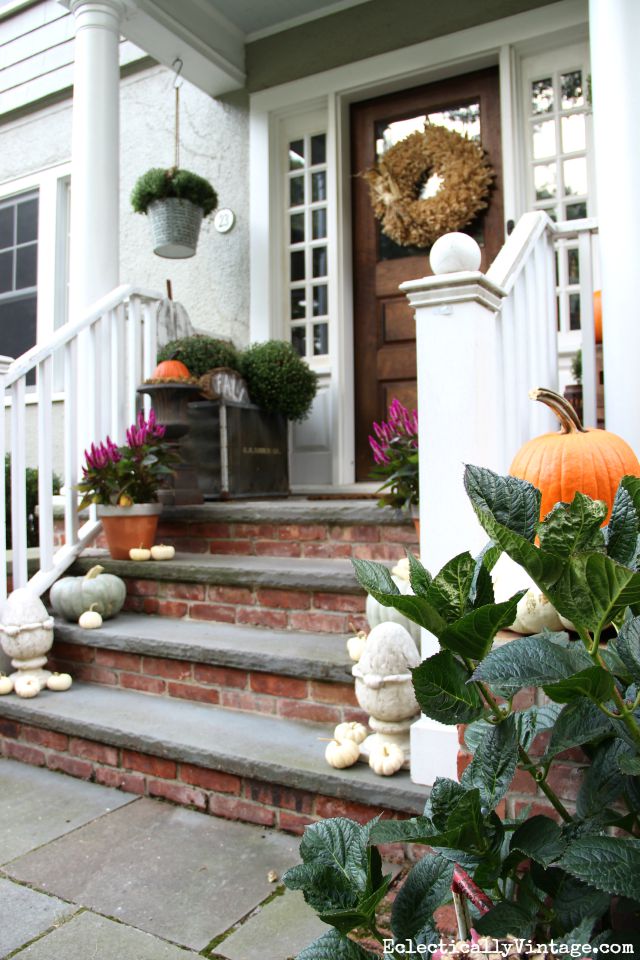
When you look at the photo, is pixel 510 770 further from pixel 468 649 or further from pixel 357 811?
pixel 357 811

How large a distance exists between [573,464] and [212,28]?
4063 mm

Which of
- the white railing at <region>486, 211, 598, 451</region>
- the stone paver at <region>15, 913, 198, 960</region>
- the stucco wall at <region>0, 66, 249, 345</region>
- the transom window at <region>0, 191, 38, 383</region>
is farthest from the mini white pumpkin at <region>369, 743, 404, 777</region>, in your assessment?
the transom window at <region>0, 191, 38, 383</region>

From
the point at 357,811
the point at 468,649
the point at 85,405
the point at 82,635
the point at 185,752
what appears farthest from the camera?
the point at 85,405

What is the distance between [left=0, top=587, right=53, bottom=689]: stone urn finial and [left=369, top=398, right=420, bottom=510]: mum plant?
136 cm

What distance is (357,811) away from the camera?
6.24ft

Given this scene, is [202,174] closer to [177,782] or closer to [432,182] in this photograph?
[432,182]

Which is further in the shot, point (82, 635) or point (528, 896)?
point (82, 635)

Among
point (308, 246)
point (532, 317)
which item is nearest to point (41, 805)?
point (532, 317)

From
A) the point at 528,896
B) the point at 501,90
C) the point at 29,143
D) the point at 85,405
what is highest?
the point at 29,143

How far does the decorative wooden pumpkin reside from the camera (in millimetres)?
3016

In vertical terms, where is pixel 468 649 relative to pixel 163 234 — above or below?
below

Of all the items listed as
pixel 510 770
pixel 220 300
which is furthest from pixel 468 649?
pixel 220 300

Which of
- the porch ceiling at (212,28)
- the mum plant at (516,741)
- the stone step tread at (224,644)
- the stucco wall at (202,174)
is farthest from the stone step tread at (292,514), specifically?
the porch ceiling at (212,28)

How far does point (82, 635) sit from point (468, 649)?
235cm
